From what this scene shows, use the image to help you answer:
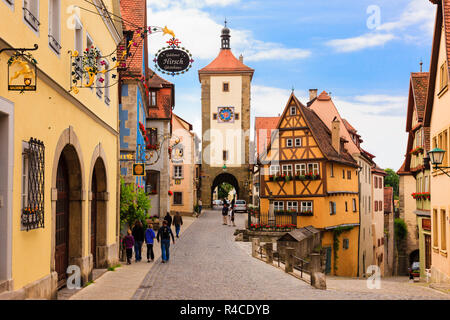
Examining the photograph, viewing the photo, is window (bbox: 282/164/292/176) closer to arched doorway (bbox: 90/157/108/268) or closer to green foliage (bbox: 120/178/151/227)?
green foliage (bbox: 120/178/151/227)

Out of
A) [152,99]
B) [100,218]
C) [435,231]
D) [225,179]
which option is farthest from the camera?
[225,179]

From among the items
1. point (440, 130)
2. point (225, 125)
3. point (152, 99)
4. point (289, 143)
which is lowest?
point (440, 130)

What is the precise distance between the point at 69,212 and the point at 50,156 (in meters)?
3.25

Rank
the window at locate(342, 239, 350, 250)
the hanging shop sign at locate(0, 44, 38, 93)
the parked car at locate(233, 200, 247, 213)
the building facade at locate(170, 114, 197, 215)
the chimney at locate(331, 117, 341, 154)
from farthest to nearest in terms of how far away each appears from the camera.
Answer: the parked car at locate(233, 200, 247, 213)
the building facade at locate(170, 114, 197, 215)
the chimney at locate(331, 117, 341, 154)
the window at locate(342, 239, 350, 250)
the hanging shop sign at locate(0, 44, 38, 93)

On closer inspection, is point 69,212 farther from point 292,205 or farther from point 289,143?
point 289,143

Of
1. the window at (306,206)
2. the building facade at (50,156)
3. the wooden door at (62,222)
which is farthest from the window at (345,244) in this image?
the wooden door at (62,222)

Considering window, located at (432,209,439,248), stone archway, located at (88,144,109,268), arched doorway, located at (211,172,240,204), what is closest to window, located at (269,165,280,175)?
window, located at (432,209,439,248)

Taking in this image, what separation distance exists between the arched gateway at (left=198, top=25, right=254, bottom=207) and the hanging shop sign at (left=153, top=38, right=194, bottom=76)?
47106 millimetres

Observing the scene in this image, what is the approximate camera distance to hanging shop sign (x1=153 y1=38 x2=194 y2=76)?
15.2 metres

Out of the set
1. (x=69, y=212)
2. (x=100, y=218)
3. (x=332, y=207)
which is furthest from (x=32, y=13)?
(x=332, y=207)

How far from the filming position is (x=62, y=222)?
12.5 metres

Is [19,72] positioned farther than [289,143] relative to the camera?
No

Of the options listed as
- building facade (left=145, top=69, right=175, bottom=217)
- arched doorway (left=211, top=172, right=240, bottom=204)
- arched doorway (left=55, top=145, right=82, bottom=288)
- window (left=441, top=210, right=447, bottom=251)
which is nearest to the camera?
arched doorway (left=55, top=145, right=82, bottom=288)

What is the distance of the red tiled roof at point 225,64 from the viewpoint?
63.6m
